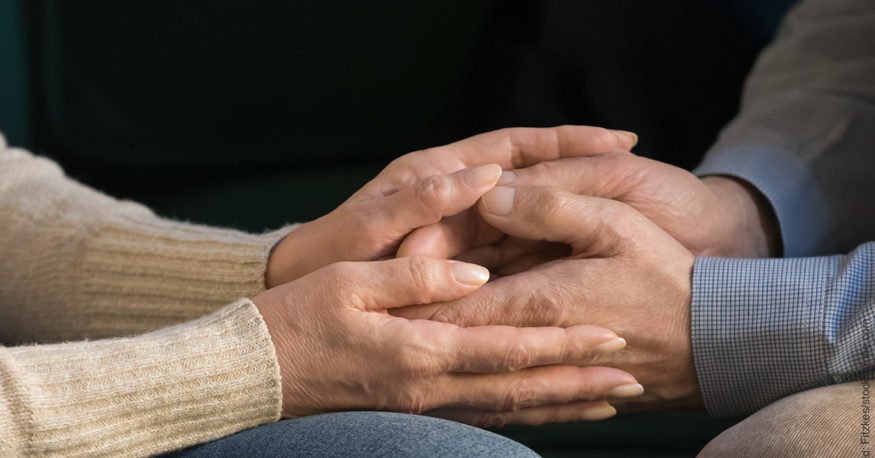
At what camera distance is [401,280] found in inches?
38.3

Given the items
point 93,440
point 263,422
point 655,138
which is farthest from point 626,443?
A: point 655,138

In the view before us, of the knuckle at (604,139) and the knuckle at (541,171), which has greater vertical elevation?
the knuckle at (604,139)

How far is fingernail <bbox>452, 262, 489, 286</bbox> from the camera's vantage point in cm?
99

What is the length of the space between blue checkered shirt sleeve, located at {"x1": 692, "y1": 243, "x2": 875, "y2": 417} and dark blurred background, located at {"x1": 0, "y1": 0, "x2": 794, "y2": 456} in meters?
0.62

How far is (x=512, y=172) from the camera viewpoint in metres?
1.10

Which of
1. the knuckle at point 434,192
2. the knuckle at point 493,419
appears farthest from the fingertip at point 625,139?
the knuckle at point 493,419

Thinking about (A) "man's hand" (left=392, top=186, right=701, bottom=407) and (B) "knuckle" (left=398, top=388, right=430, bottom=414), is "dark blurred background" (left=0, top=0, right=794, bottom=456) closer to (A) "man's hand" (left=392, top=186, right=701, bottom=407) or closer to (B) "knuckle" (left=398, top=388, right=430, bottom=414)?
(A) "man's hand" (left=392, top=186, right=701, bottom=407)

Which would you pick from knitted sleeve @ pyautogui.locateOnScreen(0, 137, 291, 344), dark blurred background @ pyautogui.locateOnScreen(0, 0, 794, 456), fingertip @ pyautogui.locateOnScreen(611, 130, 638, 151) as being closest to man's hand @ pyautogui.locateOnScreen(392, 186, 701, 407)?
fingertip @ pyautogui.locateOnScreen(611, 130, 638, 151)

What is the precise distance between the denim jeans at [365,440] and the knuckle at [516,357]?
13 cm

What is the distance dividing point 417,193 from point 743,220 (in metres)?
0.41

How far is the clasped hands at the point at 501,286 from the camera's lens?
0.95 meters

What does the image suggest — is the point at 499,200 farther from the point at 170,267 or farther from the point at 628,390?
the point at 170,267

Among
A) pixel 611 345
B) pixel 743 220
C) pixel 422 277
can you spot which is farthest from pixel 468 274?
pixel 743 220

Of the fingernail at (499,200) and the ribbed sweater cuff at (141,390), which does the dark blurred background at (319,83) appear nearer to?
the fingernail at (499,200)
